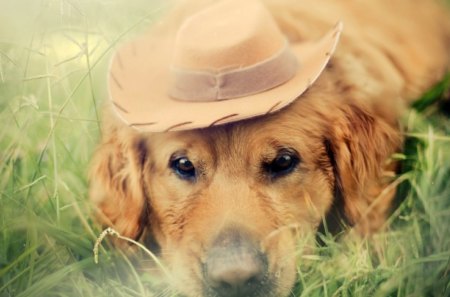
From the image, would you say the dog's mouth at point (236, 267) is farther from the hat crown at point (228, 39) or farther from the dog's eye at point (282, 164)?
the hat crown at point (228, 39)

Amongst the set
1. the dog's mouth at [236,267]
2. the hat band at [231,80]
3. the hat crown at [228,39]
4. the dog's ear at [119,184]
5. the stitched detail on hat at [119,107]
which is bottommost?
the dog's mouth at [236,267]

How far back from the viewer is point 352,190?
8.50 feet

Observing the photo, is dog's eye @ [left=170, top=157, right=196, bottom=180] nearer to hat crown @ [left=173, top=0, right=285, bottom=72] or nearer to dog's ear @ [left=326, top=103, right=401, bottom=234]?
hat crown @ [left=173, top=0, right=285, bottom=72]

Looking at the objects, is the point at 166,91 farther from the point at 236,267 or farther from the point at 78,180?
the point at 236,267

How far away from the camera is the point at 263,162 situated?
2482 millimetres

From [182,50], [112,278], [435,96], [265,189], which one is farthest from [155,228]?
[435,96]

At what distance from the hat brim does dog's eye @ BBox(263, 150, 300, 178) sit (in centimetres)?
14

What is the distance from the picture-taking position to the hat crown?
2.47m

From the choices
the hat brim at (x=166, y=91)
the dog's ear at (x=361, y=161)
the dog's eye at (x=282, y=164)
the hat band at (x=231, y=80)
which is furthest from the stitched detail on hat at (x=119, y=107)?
the dog's ear at (x=361, y=161)

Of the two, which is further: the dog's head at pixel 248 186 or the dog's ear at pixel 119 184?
the dog's ear at pixel 119 184

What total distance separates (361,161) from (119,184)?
2.42ft

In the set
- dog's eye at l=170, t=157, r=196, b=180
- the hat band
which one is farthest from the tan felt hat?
dog's eye at l=170, t=157, r=196, b=180

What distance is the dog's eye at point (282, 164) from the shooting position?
248 centimetres

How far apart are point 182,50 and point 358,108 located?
0.55 meters
